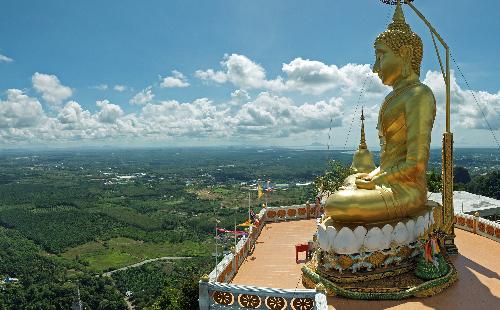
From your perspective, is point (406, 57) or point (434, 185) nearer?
point (406, 57)

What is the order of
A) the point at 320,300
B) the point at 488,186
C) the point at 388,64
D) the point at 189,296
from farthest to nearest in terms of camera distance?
1. the point at 488,186
2. the point at 189,296
3. the point at 388,64
4. the point at 320,300

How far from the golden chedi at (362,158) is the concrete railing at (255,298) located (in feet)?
39.1

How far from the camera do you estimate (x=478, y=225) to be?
50.4 ft

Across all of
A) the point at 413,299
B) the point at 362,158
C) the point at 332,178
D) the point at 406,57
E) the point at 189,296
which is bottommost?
the point at 189,296

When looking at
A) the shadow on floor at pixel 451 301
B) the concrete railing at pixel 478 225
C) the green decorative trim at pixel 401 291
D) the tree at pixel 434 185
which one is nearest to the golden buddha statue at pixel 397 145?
the green decorative trim at pixel 401 291

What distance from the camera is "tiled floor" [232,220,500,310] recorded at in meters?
9.58

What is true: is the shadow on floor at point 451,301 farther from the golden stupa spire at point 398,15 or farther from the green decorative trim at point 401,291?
the golden stupa spire at point 398,15

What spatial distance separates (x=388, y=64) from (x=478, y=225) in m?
7.12

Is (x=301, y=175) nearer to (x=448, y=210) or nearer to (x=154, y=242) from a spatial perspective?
(x=154, y=242)

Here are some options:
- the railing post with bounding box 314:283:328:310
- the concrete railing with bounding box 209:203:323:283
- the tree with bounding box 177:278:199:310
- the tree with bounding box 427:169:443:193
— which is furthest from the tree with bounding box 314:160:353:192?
the railing post with bounding box 314:283:328:310

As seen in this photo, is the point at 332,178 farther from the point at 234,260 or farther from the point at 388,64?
the point at 234,260

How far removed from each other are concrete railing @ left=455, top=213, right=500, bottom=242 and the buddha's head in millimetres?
6068

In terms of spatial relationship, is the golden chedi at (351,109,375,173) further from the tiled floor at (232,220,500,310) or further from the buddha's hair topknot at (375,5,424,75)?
the buddha's hair topknot at (375,5,424,75)

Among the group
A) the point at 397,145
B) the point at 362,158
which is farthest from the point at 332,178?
the point at 397,145
